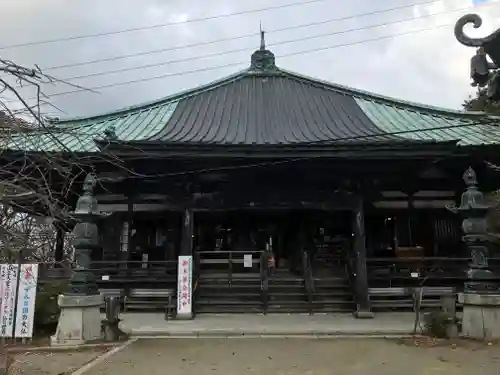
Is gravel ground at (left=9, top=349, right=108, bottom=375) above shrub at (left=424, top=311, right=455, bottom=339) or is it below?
below

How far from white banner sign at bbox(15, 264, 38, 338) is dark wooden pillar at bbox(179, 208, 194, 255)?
4.19m

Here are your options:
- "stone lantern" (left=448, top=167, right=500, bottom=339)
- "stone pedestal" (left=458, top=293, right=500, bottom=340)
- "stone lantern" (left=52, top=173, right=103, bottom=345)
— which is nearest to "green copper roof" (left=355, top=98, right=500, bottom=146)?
"stone lantern" (left=448, top=167, right=500, bottom=339)

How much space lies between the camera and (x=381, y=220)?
49.6 feet

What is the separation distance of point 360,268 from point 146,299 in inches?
239

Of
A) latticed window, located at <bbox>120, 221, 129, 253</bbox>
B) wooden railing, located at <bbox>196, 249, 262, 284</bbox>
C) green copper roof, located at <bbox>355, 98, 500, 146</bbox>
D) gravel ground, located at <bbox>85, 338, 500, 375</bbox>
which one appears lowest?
gravel ground, located at <bbox>85, 338, 500, 375</bbox>

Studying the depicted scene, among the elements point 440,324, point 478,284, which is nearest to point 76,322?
point 440,324

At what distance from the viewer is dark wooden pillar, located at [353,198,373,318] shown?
12062 millimetres

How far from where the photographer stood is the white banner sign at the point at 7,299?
9062mm

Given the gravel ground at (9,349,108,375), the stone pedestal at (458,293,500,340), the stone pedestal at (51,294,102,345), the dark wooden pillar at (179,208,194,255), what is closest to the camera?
the gravel ground at (9,349,108,375)

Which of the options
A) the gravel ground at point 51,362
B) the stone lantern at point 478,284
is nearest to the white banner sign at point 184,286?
the gravel ground at point 51,362

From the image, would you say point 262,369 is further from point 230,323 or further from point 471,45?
point 471,45

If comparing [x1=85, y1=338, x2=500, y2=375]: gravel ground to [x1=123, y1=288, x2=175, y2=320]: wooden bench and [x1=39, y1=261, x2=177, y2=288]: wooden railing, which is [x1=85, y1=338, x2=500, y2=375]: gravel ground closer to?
[x1=123, y1=288, x2=175, y2=320]: wooden bench

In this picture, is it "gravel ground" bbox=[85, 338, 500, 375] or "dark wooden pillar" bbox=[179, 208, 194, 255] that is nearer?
"gravel ground" bbox=[85, 338, 500, 375]

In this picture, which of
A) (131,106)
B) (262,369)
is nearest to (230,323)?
(262,369)
